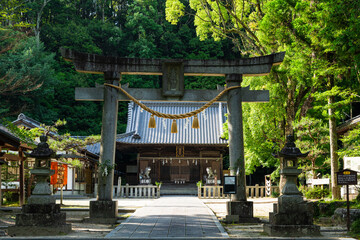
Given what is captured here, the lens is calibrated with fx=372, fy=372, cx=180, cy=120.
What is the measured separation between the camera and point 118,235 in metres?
7.93

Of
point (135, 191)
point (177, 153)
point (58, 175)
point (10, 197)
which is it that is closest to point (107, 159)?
point (58, 175)

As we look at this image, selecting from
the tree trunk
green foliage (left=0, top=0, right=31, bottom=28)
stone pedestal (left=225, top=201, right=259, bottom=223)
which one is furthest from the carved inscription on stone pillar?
green foliage (left=0, top=0, right=31, bottom=28)

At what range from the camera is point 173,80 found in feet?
38.7

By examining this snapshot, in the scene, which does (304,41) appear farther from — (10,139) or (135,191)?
(135,191)

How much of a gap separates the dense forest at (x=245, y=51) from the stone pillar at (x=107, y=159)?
231 inches

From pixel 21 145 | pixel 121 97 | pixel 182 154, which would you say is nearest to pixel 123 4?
pixel 182 154

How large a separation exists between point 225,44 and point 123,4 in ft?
48.0

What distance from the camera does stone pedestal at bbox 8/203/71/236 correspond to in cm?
834

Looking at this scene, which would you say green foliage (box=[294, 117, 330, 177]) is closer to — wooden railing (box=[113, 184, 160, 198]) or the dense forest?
the dense forest

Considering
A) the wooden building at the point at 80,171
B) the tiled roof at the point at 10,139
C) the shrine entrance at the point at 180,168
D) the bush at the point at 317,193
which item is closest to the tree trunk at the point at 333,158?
the bush at the point at 317,193

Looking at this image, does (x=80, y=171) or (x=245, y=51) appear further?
(x=80, y=171)

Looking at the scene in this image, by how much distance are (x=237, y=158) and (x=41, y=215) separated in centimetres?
570

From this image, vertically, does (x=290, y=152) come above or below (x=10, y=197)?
above

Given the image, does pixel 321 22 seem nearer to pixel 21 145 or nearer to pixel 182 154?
pixel 21 145
